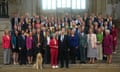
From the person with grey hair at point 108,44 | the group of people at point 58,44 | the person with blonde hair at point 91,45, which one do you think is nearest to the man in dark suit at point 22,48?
the group of people at point 58,44

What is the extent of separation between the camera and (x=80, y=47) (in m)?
17.7

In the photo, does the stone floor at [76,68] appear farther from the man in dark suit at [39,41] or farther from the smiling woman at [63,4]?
the smiling woman at [63,4]

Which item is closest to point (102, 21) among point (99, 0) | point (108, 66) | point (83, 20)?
point (83, 20)

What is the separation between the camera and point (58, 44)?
17.5 m

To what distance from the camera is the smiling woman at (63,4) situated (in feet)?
84.4

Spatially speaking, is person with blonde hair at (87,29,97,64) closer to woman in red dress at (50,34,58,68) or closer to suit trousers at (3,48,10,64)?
woman in red dress at (50,34,58,68)

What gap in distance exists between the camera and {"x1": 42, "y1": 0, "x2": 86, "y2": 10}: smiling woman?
1013 inches

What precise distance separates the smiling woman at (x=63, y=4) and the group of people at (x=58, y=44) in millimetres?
7731

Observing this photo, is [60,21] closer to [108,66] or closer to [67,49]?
[67,49]

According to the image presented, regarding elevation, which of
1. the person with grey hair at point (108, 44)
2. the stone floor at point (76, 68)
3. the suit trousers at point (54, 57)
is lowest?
the stone floor at point (76, 68)

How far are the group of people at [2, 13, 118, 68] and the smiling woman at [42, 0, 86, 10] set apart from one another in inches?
304

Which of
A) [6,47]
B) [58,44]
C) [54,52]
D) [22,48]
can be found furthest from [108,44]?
[6,47]

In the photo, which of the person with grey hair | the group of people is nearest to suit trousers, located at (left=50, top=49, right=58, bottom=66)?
the group of people

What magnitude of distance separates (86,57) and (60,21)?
2.19 m
